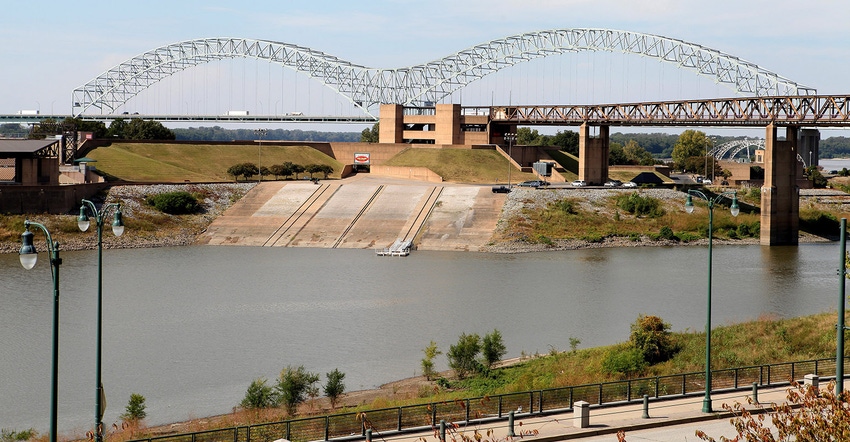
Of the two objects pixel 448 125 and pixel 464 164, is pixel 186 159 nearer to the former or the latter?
pixel 464 164

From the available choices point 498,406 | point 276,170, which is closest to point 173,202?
point 276,170

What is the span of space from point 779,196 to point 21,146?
3000 inches

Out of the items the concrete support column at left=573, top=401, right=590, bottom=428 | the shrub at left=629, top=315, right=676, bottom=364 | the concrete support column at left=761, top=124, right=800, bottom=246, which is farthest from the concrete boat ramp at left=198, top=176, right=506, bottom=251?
the concrete support column at left=573, top=401, right=590, bottom=428

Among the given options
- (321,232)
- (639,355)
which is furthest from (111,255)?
(639,355)

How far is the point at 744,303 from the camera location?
66.4 m

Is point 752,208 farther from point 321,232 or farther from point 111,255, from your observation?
point 111,255

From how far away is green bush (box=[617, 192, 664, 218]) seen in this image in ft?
359

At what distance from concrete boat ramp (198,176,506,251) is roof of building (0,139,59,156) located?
59.2ft

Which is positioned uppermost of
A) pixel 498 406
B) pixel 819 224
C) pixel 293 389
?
pixel 819 224

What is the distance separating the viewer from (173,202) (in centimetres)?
10631

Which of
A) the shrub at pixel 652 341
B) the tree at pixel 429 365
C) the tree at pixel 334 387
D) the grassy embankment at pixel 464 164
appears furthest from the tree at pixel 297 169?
the tree at pixel 334 387

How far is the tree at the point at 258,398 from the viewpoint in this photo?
39.3 metres

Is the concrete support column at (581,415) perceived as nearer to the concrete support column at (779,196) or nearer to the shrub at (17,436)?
the shrub at (17,436)

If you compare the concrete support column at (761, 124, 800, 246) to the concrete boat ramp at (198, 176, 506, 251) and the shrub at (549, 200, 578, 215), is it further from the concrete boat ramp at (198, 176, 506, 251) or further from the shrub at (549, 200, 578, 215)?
the concrete boat ramp at (198, 176, 506, 251)
